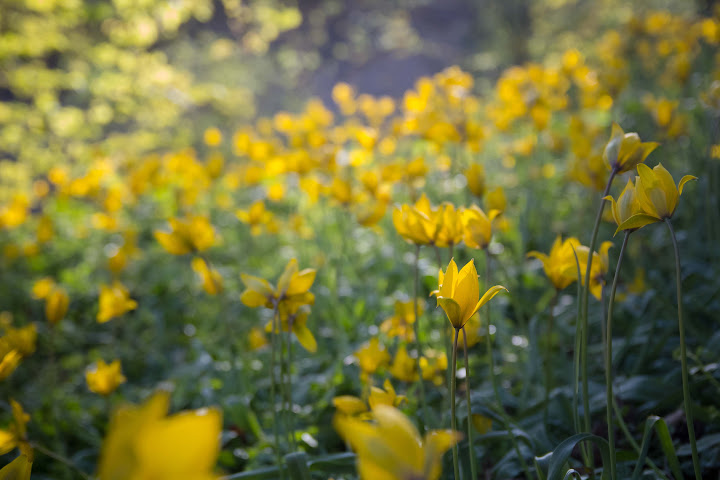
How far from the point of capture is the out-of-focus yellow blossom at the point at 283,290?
1039 millimetres

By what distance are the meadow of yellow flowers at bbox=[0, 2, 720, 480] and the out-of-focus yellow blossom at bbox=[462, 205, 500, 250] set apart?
11 millimetres

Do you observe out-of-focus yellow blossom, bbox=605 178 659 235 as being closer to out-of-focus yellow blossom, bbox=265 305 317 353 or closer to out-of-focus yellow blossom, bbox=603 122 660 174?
out-of-focus yellow blossom, bbox=603 122 660 174

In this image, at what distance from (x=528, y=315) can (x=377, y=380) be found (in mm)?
816

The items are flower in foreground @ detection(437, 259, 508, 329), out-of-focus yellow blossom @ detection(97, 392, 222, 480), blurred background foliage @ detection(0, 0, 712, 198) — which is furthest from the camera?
blurred background foliage @ detection(0, 0, 712, 198)

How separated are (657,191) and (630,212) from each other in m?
0.06

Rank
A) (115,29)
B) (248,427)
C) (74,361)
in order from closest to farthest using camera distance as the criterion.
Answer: (248,427)
(74,361)
(115,29)

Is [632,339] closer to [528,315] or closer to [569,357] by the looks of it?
[569,357]

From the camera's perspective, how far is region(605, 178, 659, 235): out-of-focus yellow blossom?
828mm

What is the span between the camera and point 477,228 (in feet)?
3.70

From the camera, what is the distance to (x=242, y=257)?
3740 mm

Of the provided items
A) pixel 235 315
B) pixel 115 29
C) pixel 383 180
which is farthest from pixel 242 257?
pixel 115 29

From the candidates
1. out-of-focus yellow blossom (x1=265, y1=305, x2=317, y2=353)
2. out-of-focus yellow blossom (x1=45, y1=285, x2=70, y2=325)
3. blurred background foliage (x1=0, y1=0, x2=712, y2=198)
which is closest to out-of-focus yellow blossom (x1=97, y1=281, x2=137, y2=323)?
out-of-focus yellow blossom (x1=45, y1=285, x2=70, y2=325)

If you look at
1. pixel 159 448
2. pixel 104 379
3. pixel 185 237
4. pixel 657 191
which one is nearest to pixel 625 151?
pixel 657 191

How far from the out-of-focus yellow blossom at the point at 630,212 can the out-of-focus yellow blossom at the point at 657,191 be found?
1 cm
